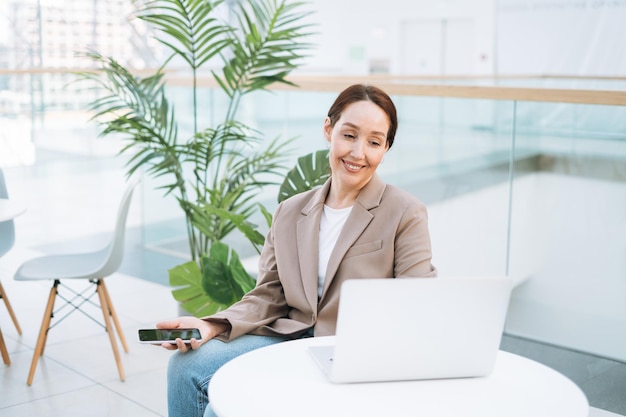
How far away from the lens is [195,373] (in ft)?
6.85

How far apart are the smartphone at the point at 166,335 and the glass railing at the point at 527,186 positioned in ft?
7.25

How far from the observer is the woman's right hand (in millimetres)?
2072

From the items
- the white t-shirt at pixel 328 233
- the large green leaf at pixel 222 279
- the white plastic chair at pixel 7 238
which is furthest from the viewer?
the white plastic chair at pixel 7 238

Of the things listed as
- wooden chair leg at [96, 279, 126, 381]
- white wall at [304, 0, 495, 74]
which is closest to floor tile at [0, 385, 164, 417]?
wooden chair leg at [96, 279, 126, 381]

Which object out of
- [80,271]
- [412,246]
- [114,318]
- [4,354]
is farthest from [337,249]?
[4,354]

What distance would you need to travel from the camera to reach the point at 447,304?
5.38ft

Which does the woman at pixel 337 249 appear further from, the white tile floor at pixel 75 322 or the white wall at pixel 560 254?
the white wall at pixel 560 254

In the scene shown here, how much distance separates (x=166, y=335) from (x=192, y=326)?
13 cm

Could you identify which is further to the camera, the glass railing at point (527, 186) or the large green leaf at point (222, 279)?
the glass railing at point (527, 186)

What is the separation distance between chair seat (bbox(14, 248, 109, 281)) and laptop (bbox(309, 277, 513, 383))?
7.66 feet

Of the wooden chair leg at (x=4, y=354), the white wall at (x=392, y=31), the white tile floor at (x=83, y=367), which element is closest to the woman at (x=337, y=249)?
the white tile floor at (x=83, y=367)

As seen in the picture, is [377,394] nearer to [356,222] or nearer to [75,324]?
[356,222]

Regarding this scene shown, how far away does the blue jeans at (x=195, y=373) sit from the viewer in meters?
2.08

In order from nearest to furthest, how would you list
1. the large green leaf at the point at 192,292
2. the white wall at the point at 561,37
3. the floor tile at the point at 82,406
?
the floor tile at the point at 82,406 → the large green leaf at the point at 192,292 → the white wall at the point at 561,37
